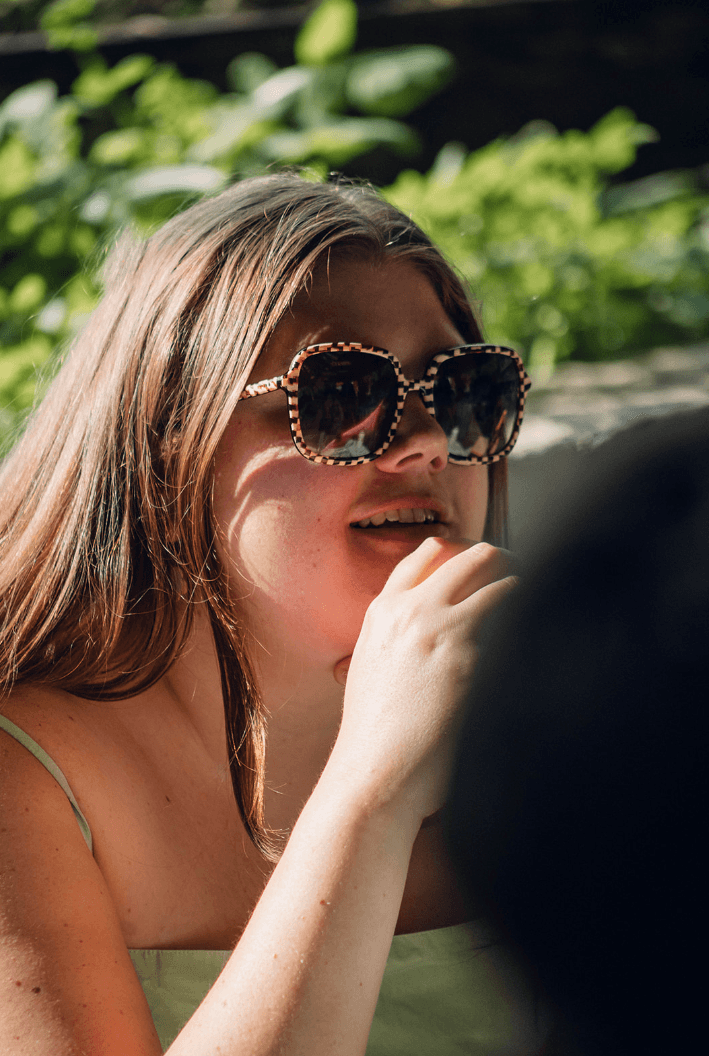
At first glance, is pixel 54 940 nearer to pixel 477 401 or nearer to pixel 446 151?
pixel 477 401

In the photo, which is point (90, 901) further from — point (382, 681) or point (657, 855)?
point (657, 855)

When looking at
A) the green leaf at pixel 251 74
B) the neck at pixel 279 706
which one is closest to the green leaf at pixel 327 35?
the green leaf at pixel 251 74

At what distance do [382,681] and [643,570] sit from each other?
1.96ft

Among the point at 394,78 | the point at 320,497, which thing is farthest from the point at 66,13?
the point at 320,497

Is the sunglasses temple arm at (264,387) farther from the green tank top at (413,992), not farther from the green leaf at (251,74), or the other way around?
the green leaf at (251,74)

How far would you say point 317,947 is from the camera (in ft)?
3.75

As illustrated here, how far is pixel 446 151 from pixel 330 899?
5.22 m

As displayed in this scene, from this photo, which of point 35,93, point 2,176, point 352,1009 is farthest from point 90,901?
point 35,93

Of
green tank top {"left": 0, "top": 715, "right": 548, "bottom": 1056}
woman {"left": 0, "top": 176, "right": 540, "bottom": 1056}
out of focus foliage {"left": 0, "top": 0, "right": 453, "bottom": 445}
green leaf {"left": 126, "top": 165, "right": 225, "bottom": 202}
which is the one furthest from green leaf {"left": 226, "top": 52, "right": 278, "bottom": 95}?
green tank top {"left": 0, "top": 715, "right": 548, "bottom": 1056}

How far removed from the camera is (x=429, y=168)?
6.52m

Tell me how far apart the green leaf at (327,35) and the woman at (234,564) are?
11.2 feet

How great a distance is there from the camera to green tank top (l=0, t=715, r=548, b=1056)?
5.24 ft

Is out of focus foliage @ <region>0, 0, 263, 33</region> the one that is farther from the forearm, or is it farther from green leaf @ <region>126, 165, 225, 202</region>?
the forearm

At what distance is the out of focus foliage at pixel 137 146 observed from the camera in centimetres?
401
